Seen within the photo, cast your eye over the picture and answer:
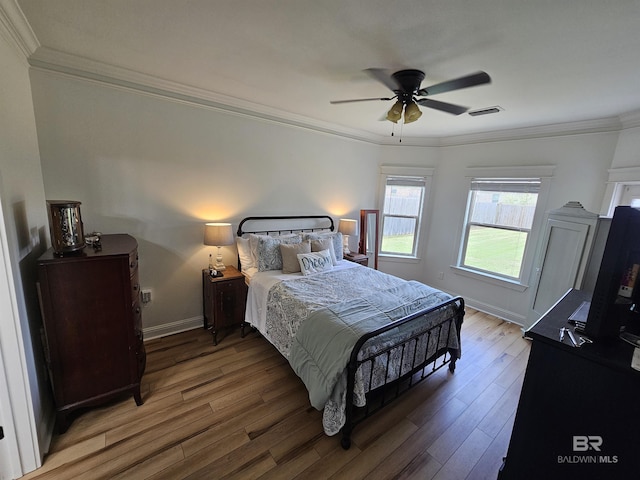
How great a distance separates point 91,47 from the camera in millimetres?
2018

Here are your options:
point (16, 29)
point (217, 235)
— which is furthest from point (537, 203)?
point (16, 29)

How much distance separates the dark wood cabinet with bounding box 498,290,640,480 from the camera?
3.35 ft

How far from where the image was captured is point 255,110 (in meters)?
3.17

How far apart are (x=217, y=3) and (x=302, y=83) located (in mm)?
1072

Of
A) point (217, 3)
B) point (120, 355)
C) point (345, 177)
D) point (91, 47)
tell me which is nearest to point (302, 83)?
point (217, 3)

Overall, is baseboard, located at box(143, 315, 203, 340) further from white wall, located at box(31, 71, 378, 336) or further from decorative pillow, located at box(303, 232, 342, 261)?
decorative pillow, located at box(303, 232, 342, 261)

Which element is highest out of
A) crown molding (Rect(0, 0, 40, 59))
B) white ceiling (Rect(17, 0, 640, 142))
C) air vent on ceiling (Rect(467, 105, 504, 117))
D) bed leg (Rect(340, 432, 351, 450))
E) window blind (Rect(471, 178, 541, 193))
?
air vent on ceiling (Rect(467, 105, 504, 117))

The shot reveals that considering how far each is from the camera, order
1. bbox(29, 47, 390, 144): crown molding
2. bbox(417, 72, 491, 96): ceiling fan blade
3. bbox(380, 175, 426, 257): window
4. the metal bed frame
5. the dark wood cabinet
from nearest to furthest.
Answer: the dark wood cabinet → bbox(417, 72, 491, 96): ceiling fan blade → the metal bed frame → bbox(29, 47, 390, 144): crown molding → bbox(380, 175, 426, 257): window

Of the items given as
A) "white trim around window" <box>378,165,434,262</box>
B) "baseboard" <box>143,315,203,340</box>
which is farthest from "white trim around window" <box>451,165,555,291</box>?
"baseboard" <box>143,315,203,340</box>

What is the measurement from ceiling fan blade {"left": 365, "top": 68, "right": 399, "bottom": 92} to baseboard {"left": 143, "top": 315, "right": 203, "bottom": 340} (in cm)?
308

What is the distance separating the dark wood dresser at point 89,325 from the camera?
5.62ft

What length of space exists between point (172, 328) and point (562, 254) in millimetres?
4524

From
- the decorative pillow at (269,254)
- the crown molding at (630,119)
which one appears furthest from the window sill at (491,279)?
the decorative pillow at (269,254)

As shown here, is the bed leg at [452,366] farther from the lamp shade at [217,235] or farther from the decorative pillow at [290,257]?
the lamp shade at [217,235]
